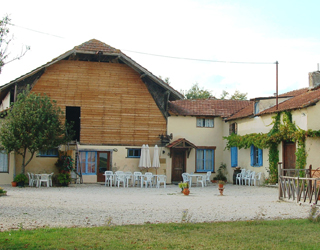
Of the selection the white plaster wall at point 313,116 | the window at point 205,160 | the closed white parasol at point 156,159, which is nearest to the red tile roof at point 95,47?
the closed white parasol at point 156,159

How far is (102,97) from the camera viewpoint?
24438 mm

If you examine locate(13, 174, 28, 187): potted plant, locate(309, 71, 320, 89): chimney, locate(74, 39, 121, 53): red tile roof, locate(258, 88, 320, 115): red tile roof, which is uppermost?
locate(74, 39, 121, 53): red tile roof

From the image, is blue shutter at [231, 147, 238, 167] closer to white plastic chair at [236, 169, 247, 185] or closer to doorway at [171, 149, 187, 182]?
white plastic chair at [236, 169, 247, 185]

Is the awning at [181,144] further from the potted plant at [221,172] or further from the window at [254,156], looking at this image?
the window at [254,156]

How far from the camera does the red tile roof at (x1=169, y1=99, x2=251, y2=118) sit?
26.1 metres

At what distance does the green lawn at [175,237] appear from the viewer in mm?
7321

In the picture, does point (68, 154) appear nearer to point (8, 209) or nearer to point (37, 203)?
point (37, 203)

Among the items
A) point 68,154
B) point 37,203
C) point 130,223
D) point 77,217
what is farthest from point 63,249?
point 68,154

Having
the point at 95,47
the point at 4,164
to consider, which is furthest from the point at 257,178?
the point at 4,164

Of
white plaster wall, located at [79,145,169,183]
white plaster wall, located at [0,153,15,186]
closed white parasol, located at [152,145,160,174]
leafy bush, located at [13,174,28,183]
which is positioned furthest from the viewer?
white plaster wall, located at [79,145,169,183]

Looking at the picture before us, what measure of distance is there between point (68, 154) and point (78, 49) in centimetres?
559

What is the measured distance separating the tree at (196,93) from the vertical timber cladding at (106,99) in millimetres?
27504

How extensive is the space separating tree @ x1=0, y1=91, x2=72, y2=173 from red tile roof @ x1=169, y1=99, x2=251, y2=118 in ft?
23.9

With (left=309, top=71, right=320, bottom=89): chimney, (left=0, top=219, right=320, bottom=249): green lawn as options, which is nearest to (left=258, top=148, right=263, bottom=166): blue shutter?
(left=309, top=71, right=320, bottom=89): chimney
